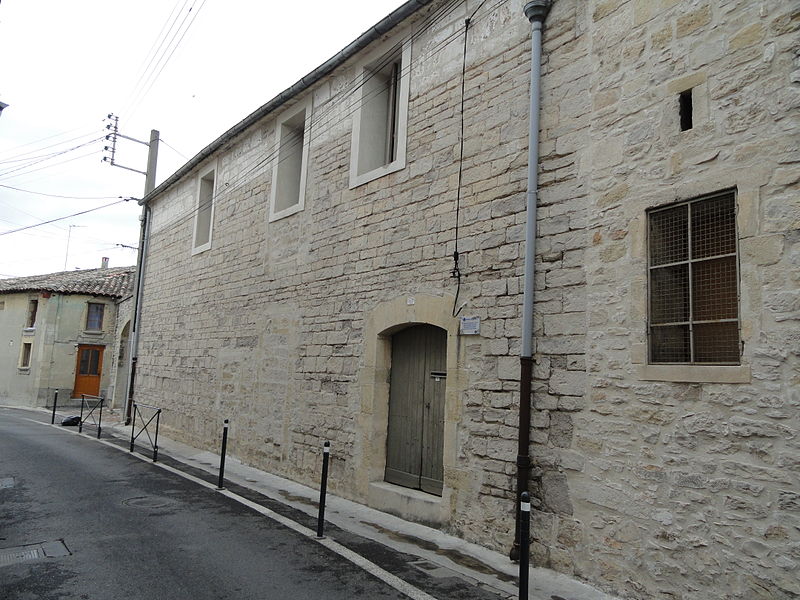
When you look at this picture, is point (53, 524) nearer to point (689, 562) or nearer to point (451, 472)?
point (451, 472)

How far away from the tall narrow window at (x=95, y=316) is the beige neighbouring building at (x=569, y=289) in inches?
721

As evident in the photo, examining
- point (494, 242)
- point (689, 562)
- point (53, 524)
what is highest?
point (494, 242)

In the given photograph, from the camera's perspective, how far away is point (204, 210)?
1308 centimetres

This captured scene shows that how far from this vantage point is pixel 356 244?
7.74 m

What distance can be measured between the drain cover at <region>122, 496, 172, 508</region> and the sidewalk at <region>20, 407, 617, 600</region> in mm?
1012

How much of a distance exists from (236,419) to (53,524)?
4376 millimetres

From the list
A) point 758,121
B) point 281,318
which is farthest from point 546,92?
point 281,318

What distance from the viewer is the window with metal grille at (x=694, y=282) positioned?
13.2ft

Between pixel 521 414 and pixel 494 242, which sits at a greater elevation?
pixel 494 242

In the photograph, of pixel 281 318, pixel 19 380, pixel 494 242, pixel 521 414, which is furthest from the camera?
pixel 19 380

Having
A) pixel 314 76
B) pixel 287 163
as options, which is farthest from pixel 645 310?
pixel 287 163

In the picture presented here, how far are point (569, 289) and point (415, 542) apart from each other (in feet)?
9.20

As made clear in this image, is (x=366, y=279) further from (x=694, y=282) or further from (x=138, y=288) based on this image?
(x=138, y=288)

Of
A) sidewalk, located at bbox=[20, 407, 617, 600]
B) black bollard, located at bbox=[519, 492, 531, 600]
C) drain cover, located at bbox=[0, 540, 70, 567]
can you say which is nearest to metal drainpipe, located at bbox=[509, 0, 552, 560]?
sidewalk, located at bbox=[20, 407, 617, 600]
